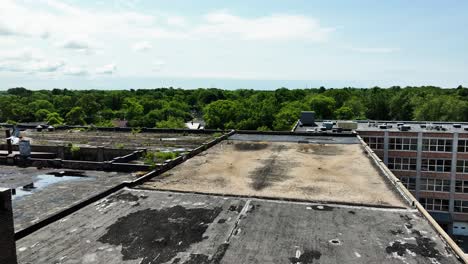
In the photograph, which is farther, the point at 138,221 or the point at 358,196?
the point at 358,196

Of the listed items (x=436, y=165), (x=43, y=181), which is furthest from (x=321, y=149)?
(x=436, y=165)

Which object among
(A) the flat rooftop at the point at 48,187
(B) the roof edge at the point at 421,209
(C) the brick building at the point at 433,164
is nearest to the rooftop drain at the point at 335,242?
(B) the roof edge at the point at 421,209

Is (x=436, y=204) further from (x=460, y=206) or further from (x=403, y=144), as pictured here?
(x=403, y=144)

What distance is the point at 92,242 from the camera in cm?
1577

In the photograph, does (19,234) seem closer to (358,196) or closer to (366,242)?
(366,242)

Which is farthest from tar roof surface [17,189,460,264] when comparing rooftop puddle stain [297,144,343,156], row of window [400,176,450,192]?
row of window [400,176,450,192]

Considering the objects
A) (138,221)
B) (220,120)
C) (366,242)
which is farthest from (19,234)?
(220,120)

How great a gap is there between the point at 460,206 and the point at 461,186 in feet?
9.54

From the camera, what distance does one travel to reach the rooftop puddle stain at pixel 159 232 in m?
14.9

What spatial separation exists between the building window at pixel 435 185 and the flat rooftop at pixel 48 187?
44664 mm

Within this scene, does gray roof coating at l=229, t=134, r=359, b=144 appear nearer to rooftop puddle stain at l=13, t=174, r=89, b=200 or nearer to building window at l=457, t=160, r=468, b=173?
building window at l=457, t=160, r=468, b=173

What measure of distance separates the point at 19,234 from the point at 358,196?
59.5 ft

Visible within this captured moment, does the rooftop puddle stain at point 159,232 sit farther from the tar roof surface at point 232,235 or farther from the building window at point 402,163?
the building window at point 402,163

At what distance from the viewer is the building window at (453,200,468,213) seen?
52.4 m
